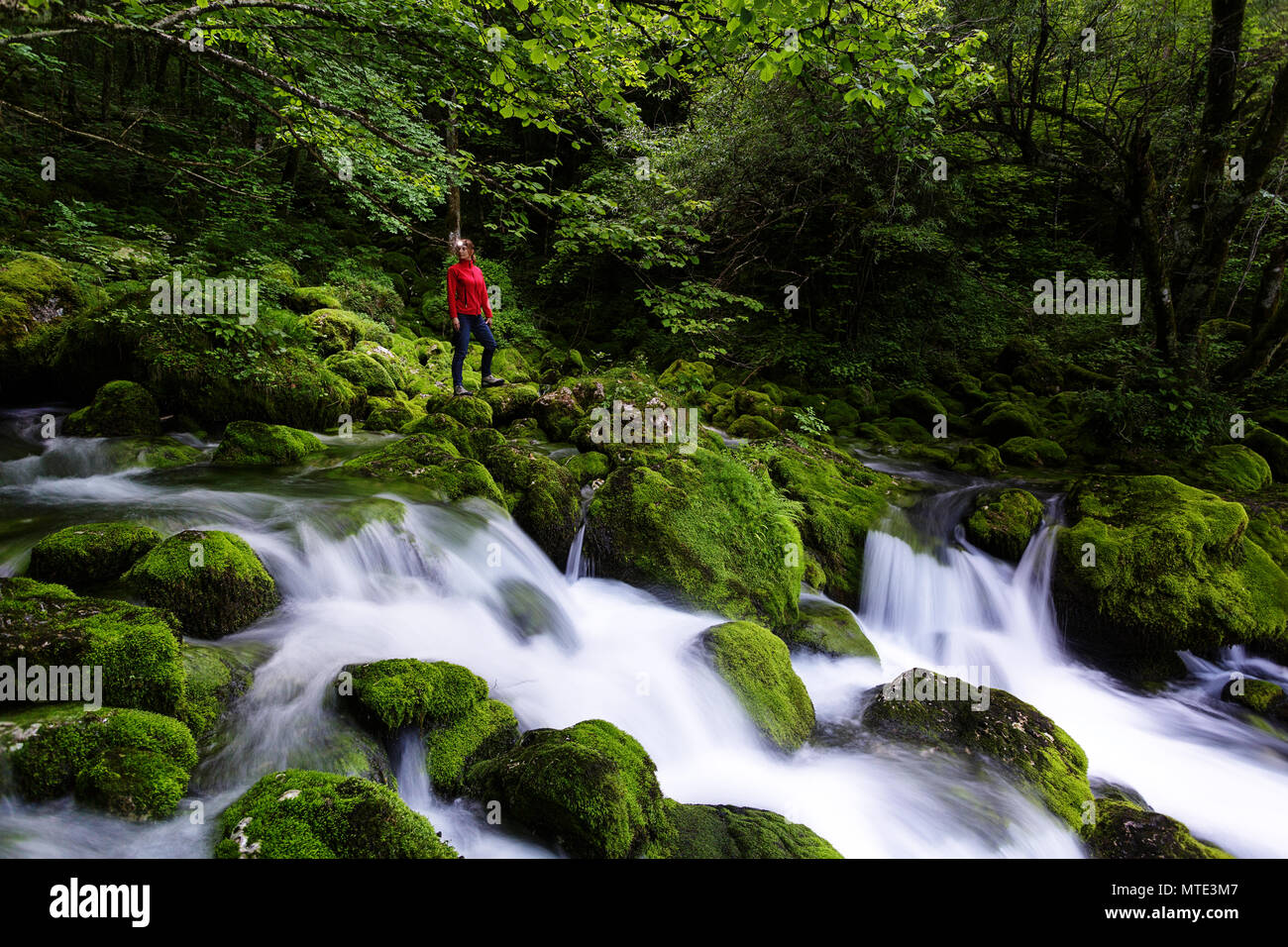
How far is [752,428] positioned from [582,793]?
8.12m

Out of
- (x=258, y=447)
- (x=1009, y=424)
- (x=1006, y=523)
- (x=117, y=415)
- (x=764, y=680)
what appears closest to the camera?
(x=764, y=680)

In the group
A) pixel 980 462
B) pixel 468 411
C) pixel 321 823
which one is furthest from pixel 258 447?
pixel 980 462

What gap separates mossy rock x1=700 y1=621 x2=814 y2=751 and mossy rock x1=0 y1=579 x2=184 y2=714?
146 inches

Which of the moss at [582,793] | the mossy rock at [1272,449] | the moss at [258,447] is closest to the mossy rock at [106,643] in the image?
the moss at [582,793]

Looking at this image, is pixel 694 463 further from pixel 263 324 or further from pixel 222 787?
pixel 263 324

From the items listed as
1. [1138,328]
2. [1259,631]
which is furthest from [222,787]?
[1138,328]

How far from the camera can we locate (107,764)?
275cm

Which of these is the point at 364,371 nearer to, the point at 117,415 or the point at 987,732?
the point at 117,415

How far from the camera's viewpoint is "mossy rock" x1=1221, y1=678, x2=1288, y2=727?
637 cm

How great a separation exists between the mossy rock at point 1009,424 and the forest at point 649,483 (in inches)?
3.2

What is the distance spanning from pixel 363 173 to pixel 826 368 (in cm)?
1070

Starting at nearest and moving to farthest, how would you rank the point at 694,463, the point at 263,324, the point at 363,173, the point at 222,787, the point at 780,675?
the point at 222,787
the point at 780,675
the point at 694,463
the point at 263,324
the point at 363,173

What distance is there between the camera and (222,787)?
313 centimetres

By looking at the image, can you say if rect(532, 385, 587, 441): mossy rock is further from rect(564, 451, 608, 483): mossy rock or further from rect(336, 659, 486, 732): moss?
rect(336, 659, 486, 732): moss
